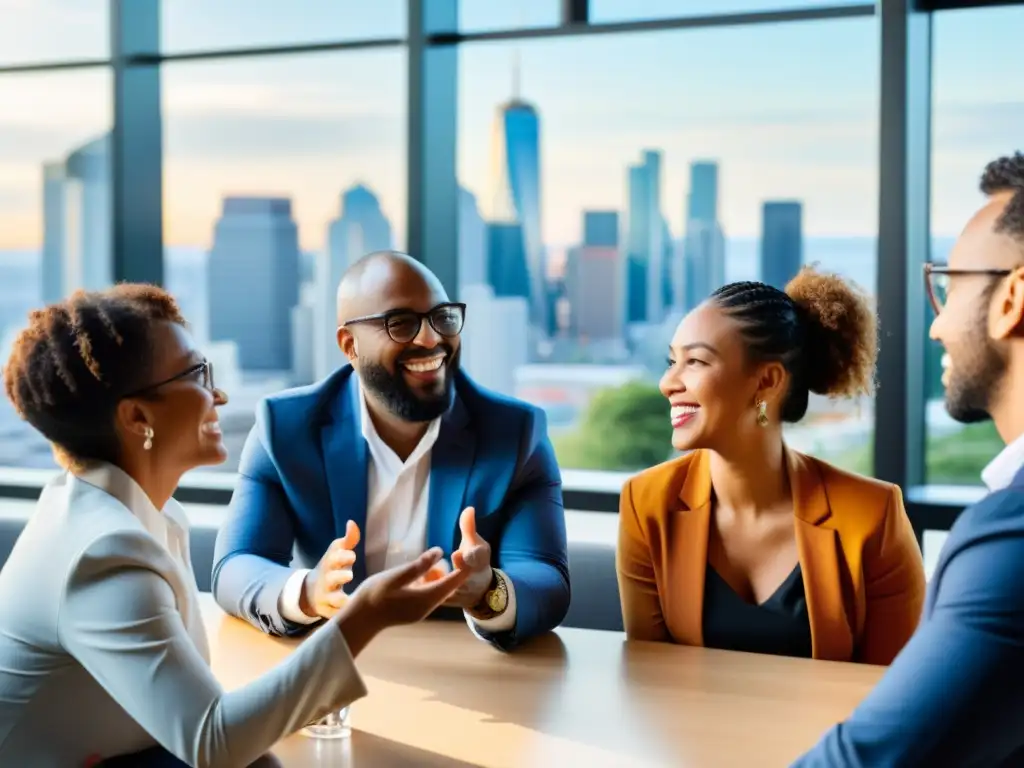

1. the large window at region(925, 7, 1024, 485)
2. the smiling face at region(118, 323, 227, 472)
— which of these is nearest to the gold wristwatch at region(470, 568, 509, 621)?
the smiling face at region(118, 323, 227, 472)

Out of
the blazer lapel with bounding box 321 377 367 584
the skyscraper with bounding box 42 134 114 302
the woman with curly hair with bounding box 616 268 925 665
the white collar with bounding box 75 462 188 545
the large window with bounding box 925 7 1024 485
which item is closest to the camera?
the white collar with bounding box 75 462 188 545

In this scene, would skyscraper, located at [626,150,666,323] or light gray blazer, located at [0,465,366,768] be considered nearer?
light gray blazer, located at [0,465,366,768]

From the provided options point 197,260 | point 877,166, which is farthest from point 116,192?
point 877,166

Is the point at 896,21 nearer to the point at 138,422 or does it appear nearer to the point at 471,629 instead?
the point at 471,629

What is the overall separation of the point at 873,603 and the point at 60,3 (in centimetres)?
398

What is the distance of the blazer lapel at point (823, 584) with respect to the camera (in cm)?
240

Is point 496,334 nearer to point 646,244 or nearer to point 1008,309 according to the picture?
point 646,244

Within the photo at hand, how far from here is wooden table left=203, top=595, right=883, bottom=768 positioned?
183 centimetres

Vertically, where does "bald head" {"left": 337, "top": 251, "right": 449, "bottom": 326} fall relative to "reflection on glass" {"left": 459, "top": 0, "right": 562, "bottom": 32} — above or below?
below

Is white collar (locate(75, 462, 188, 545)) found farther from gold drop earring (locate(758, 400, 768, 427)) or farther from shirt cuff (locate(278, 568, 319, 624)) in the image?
gold drop earring (locate(758, 400, 768, 427))

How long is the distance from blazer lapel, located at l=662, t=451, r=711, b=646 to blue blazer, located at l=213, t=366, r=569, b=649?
217 millimetres

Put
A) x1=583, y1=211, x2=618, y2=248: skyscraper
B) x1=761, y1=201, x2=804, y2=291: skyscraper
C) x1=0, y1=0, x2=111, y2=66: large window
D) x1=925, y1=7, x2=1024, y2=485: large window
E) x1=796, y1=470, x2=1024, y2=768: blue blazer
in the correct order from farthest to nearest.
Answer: x1=0, y1=0, x2=111, y2=66: large window, x1=583, y1=211, x2=618, y2=248: skyscraper, x1=761, y1=201, x2=804, y2=291: skyscraper, x1=925, y1=7, x2=1024, y2=485: large window, x1=796, y1=470, x2=1024, y2=768: blue blazer

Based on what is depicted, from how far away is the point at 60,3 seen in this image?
193 inches

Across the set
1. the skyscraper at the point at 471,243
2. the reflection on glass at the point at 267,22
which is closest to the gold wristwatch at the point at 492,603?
the skyscraper at the point at 471,243
